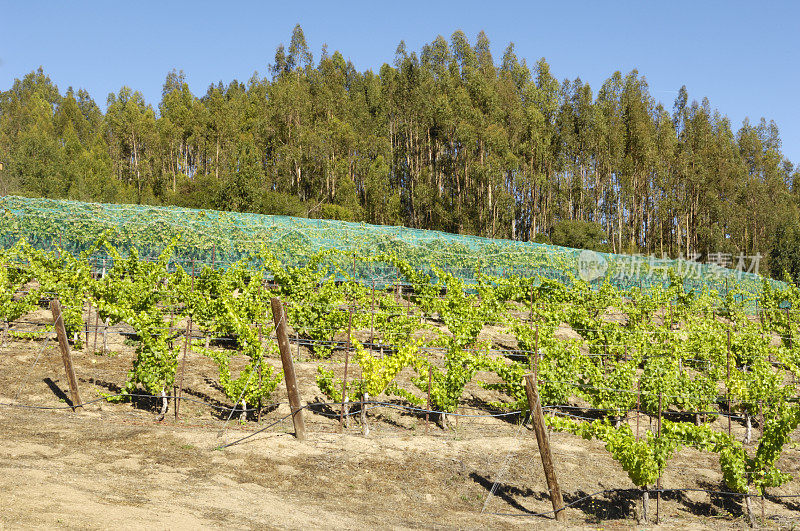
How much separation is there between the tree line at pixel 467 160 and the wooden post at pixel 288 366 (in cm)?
3446

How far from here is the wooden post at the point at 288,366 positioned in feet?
30.3

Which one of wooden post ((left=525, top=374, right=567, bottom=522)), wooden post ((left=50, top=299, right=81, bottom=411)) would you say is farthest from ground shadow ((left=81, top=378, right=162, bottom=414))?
wooden post ((left=525, top=374, right=567, bottom=522))

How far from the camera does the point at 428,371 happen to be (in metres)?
11.7

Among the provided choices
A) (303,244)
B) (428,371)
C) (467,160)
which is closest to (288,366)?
(428,371)

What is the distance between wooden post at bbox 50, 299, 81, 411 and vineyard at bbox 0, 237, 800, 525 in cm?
50

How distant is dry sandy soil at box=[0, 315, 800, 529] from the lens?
21.8ft

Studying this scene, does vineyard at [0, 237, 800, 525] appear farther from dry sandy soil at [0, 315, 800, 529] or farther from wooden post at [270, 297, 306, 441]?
wooden post at [270, 297, 306, 441]

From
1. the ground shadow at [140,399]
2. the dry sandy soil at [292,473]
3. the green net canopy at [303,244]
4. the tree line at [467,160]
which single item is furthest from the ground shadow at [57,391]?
the tree line at [467,160]

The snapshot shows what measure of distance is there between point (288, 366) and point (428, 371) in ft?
10.6

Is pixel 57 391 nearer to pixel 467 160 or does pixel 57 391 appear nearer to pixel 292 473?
pixel 292 473

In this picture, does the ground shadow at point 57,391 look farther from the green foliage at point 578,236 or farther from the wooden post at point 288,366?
the green foliage at point 578,236

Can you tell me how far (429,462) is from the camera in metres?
9.41

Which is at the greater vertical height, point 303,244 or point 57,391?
point 303,244

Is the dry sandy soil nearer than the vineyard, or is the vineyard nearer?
the dry sandy soil
